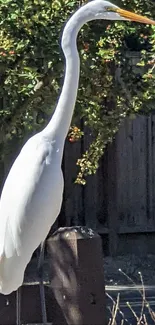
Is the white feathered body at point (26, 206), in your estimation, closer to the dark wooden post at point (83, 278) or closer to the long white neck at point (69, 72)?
the long white neck at point (69, 72)

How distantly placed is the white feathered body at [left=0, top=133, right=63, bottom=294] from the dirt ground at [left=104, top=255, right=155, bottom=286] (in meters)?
3.21

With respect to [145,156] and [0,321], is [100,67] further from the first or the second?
[145,156]

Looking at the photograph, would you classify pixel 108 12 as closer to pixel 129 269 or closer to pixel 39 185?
pixel 39 185

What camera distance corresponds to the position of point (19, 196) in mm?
5516

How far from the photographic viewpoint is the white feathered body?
18.1 feet

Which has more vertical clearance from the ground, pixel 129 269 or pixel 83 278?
pixel 83 278

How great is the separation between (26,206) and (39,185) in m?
0.15

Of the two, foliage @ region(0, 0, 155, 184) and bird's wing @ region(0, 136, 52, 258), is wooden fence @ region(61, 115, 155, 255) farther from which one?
bird's wing @ region(0, 136, 52, 258)

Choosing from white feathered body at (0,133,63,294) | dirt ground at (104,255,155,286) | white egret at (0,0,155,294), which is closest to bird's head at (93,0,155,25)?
white egret at (0,0,155,294)

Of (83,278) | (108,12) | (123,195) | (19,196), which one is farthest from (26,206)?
(123,195)

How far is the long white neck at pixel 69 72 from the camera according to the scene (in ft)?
17.9

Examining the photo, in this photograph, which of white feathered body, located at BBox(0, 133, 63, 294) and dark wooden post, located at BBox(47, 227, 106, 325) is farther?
dark wooden post, located at BBox(47, 227, 106, 325)

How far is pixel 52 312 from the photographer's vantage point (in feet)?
19.8

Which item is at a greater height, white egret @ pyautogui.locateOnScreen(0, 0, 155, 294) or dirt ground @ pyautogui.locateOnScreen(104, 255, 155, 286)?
white egret @ pyautogui.locateOnScreen(0, 0, 155, 294)
